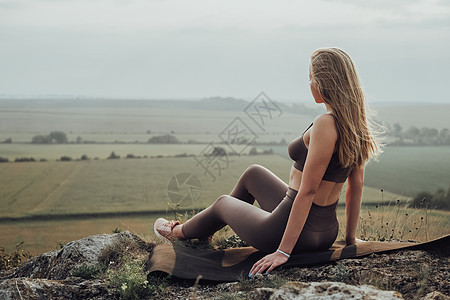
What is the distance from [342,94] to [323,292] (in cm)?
112

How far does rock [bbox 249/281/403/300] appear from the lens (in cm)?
225

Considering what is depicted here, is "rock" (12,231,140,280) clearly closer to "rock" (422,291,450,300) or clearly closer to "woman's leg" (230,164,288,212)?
"woman's leg" (230,164,288,212)

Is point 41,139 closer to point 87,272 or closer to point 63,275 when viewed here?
point 63,275

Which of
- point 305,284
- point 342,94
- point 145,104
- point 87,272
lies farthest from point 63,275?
point 145,104

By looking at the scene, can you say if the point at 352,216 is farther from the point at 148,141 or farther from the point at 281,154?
the point at 148,141

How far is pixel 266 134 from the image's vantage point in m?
17.6

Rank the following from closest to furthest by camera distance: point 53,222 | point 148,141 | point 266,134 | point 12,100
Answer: point 53,222 → point 266,134 → point 148,141 → point 12,100

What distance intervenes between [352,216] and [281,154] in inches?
464

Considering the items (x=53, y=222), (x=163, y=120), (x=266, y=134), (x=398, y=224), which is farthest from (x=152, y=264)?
(x=163, y=120)

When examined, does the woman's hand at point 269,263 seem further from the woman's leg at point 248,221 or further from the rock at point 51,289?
the rock at point 51,289

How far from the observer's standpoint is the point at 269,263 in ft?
9.17

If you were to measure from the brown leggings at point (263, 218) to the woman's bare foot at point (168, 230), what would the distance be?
0.24ft

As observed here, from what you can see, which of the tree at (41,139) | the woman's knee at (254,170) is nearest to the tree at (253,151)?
the tree at (41,139)

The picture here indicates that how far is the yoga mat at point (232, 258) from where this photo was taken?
117 inches
